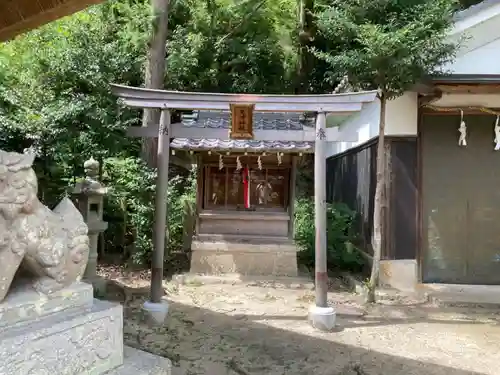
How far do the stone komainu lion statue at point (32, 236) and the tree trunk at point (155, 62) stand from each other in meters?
7.47

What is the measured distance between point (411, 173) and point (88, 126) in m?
5.65

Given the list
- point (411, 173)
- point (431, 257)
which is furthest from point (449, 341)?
point (411, 173)

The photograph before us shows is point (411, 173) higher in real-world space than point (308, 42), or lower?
lower

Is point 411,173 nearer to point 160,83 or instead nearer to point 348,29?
point 348,29

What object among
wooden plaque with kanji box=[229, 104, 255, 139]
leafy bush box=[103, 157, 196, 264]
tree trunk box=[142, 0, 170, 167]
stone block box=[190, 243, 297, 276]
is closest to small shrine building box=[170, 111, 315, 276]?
stone block box=[190, 243, 297, 276]

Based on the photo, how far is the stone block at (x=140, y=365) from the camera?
220 cm

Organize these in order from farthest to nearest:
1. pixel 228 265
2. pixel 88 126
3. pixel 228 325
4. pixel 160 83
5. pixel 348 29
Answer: pixel 160 83 → pixel 228 265 → pixel 88 126 → pixel 348 29 → pixel 228 325

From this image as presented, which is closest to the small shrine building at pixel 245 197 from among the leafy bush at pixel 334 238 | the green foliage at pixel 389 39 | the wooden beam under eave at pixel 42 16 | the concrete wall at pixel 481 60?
the leafy bush at pixel 334 238

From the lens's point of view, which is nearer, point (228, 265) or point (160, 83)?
point (228, 265)

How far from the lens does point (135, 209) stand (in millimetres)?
8484

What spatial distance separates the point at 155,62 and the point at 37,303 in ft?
27.9

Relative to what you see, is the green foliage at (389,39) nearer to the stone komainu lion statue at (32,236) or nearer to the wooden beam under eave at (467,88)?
the wooden beam under eave at (467,88)

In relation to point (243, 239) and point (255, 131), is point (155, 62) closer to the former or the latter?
point (243, 239)

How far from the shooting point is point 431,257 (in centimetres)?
761
